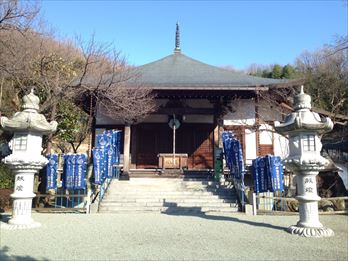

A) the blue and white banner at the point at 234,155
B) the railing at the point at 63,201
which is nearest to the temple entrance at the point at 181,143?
the blue and white banner at the point at 234,155

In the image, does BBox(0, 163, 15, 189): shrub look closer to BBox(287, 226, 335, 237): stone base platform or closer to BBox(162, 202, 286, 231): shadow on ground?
BBox(162, 202, 286, 231): shadow on ground

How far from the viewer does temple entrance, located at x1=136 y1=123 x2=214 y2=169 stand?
1573cm

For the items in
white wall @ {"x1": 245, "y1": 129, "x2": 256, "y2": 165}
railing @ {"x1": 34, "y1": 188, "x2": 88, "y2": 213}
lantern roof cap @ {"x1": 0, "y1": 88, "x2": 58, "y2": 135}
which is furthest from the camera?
white wall @ {"x1": 245, "y1": 129, "x2": 256, "y2": 165}

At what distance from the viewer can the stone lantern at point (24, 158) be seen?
6.84 meters

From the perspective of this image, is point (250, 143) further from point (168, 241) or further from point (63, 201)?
point (168, 241)

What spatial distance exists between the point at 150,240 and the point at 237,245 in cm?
152

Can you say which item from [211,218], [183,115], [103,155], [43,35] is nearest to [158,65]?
[183,115]

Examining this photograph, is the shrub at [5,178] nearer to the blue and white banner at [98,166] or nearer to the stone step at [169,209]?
the blue and white banner at [98,166]

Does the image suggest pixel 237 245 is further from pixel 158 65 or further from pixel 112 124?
pixel 158 65

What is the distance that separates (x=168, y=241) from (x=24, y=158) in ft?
11.7

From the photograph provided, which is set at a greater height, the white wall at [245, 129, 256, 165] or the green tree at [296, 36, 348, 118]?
the green tree at [296, 36, 348, 118]

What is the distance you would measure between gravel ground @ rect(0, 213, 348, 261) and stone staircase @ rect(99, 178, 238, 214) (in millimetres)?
1876

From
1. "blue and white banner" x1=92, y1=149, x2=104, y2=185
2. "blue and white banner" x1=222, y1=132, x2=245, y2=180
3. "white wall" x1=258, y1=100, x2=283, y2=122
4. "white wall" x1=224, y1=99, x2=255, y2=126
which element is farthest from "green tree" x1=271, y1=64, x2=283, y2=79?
"blue and white banner" x1=92, y1=149, x2=104, y2=185

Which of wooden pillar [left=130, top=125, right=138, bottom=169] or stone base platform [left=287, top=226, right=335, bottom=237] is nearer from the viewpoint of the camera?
stone base platform [left=287, top=226, right=335, bottom=237]
